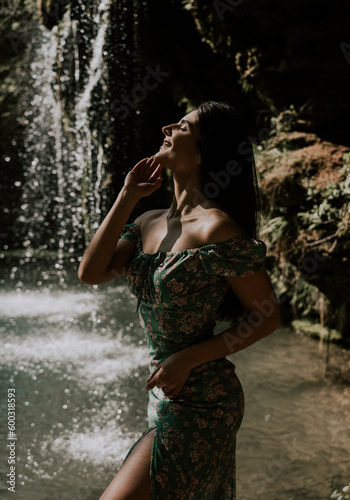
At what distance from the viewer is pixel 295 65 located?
209 inches

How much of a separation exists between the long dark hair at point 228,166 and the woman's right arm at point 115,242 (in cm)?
26

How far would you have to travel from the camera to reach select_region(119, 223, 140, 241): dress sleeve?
2.08 meters

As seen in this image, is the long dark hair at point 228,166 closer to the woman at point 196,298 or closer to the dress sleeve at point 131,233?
the woman at point 196,298

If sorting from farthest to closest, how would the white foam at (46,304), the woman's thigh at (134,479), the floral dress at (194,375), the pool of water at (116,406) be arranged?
the white foam at (46,304) < the pool of water at (116,406) < the floral dress at (194,375) < the woman's thigh at (134,479)

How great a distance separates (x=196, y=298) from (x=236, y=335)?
7.0 inches

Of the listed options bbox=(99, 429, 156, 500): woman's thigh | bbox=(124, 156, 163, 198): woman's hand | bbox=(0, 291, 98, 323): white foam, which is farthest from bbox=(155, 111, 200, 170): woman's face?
bbox=(0, 291, 98, 323): white foam

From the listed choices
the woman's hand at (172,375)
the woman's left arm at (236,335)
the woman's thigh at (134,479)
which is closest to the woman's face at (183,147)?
the woman's left arm at (236,335)

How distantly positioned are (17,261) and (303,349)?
7.65m

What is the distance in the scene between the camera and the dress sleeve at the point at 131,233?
6.83 ft

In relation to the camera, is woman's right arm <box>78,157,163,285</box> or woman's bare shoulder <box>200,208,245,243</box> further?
woman's right arm <box>78,157,163,285</box>

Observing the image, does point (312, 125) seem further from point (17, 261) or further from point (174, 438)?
point (17, 261)

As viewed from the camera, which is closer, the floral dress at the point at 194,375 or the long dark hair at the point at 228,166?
the floral dress at the point at 194,375

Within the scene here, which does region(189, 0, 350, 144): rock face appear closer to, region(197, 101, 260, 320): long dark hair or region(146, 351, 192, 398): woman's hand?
region(197, 101, 260, 320): long dark hair

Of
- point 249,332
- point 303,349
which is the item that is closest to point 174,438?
point 249,332
